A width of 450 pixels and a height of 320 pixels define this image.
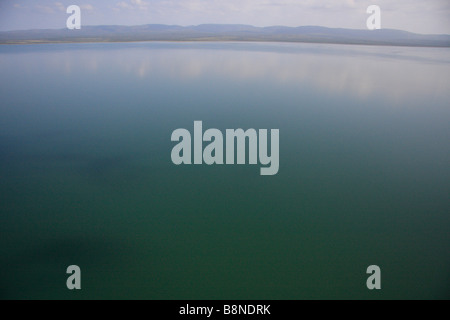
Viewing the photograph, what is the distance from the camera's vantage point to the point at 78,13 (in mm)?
3719

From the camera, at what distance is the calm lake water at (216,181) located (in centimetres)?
305

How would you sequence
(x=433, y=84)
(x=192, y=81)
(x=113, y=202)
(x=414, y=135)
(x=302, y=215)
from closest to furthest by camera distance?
(x=302, y=215) < (x=113, y=202) < (x=414, y=135) < (x=433, y=84) < (x=192, y=81)

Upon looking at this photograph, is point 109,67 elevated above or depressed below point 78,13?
above

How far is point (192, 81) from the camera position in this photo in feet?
24.5

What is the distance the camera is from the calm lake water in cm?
305

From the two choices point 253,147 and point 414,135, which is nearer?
point 253,147

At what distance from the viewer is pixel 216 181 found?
4262 mm

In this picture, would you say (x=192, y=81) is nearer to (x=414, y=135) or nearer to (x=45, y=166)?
(x=45, y=166)

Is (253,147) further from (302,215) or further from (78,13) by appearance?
(78,13)

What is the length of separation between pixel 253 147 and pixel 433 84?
535 centimetres
